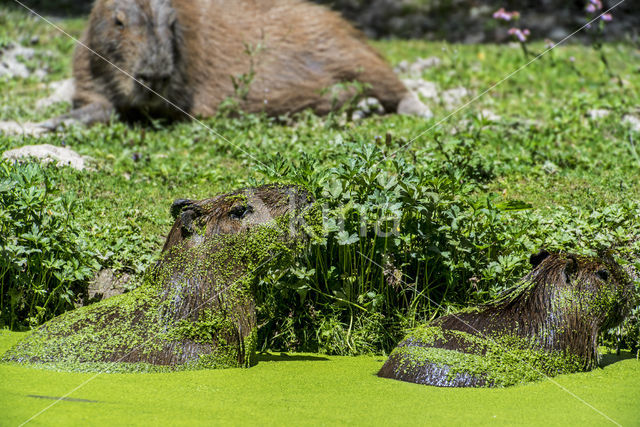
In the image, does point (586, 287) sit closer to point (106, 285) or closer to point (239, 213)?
point (239, 213)

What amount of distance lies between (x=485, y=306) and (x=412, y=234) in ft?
1.87

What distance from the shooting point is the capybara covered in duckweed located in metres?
3.40

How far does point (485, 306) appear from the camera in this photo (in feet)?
12.2

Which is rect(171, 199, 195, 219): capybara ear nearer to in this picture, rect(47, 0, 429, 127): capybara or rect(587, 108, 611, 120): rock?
rect(47, 0, 429, 127): capybara

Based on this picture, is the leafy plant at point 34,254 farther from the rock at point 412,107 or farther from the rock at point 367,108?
the rock at point 412,107

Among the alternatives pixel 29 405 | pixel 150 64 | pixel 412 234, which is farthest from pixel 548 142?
pixel 29 405

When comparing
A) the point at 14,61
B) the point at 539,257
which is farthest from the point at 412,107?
the point at 14,61

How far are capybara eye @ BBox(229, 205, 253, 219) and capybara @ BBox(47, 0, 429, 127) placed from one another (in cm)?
343

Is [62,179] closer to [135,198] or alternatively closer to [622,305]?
[135,198]

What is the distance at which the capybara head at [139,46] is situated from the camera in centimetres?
696

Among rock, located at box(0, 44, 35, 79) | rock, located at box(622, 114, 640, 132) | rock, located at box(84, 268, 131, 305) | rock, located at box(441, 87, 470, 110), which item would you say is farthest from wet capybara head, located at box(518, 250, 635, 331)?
rock, located at box(0, 44, 35, 79)

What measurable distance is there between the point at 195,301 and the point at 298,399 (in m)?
0.77

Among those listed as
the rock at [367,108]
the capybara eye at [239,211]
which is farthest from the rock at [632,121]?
the capybara eye at [239,211]

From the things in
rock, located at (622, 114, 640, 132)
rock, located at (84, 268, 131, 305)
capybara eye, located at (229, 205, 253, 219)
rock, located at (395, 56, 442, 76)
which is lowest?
rock, located at (84, 268, 131, 305)
